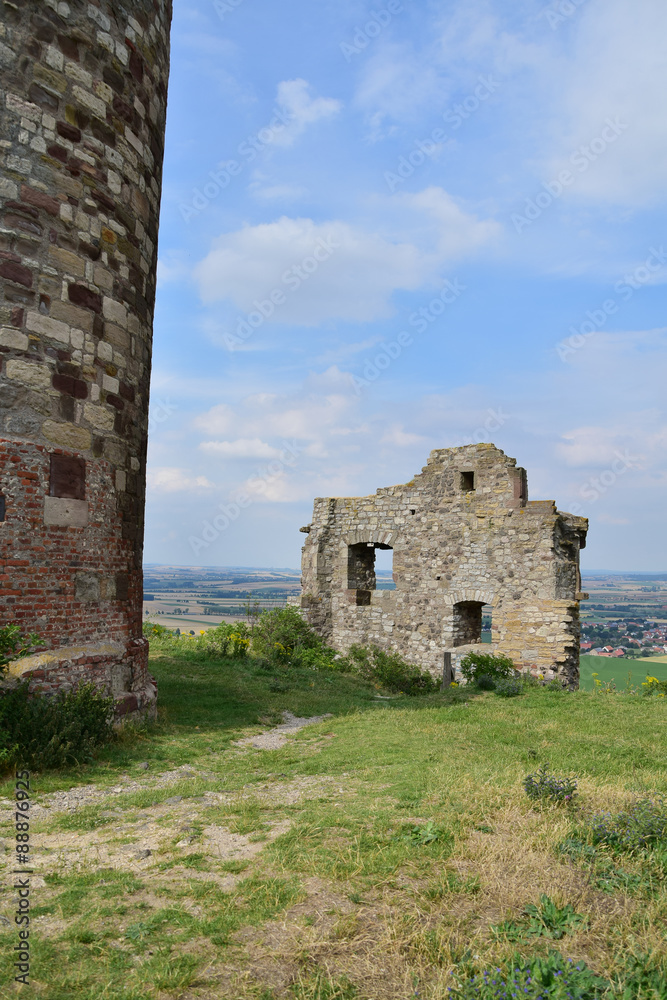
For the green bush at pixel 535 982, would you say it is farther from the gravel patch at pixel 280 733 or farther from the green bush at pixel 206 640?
the green bush at pixel 206 640

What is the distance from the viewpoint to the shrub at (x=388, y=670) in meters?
14.7

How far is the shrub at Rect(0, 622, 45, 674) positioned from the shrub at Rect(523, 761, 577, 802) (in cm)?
448

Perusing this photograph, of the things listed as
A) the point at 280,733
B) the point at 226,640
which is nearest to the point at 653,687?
the point at 280,733

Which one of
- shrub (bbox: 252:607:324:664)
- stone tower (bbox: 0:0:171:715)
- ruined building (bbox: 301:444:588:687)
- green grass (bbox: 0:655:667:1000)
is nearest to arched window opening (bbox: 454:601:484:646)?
ruined building (bbox: 301:444:588:687)

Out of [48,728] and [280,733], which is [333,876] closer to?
[48,728]

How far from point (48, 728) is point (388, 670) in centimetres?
1015

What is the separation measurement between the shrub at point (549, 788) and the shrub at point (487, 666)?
852 cm

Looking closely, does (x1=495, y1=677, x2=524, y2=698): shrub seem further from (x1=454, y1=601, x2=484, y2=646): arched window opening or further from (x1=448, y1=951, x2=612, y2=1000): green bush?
(x1=448, y1=951, x2=612, y2=1000): green bush

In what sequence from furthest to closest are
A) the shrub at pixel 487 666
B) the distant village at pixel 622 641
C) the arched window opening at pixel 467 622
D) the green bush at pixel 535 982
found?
the distant village at pixel 622 641
the arched window opening at pixel 467 622
the shrub at pixel 487 666
the green bush at pixel 535 982

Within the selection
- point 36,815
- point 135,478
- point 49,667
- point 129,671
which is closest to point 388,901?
point 36,815

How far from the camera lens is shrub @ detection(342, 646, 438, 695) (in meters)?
14.7

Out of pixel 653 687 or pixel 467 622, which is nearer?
pixel 653 687

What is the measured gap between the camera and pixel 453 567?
1491 centimetres

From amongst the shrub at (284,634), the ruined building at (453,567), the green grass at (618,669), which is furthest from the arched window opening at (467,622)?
the shrub at (284,634)
